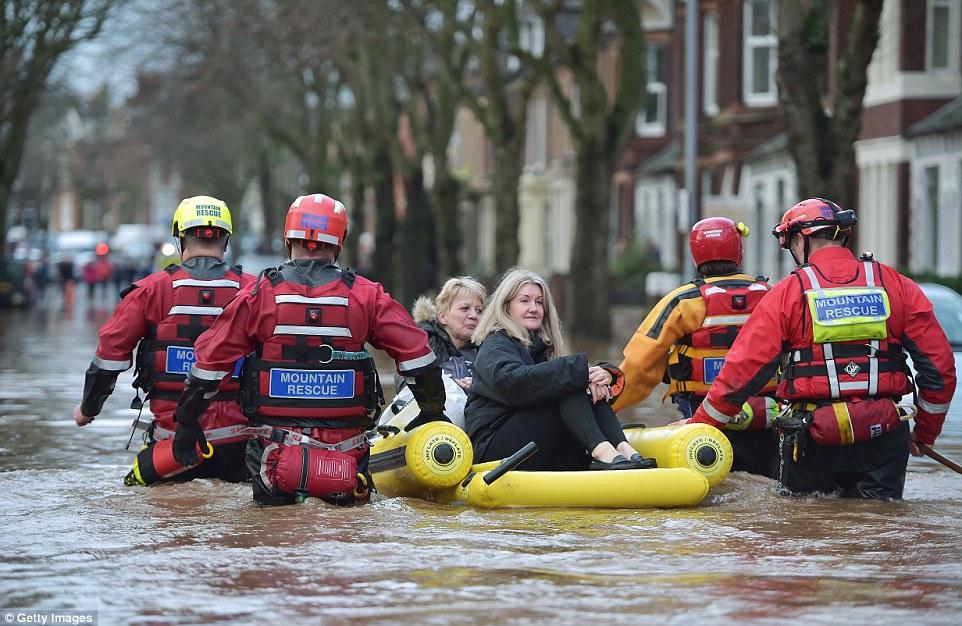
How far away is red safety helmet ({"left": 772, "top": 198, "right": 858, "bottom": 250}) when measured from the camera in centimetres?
942

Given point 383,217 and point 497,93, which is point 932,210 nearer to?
point 497,93

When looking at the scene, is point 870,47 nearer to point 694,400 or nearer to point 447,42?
point 694,400

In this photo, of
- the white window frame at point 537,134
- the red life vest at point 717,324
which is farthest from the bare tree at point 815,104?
the white window frame at point 537,134

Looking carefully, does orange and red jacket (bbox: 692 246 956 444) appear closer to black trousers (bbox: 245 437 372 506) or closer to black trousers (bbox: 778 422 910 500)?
black trousers (bbox: 778 422 910 500)

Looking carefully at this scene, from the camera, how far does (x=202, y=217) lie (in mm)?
10211

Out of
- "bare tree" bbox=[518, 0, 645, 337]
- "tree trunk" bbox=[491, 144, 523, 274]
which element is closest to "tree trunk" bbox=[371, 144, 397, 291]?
"tree trunk" bbox=[491, 144, 523, 274]

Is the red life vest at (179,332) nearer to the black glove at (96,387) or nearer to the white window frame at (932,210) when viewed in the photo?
the black glove at (96,387)

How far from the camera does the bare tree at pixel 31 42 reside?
37375 mm

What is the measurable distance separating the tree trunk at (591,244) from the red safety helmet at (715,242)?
18.9 meters

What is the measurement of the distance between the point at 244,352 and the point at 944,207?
→ 71.9ft

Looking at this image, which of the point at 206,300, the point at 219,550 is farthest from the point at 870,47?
the point at 219,550

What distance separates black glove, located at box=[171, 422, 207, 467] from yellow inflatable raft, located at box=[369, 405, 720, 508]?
3.58 feet

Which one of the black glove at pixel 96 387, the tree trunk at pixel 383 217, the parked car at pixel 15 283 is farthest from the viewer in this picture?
the parked car at pixel 15 283

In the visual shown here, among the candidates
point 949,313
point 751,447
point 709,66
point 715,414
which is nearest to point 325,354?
point 715,414
